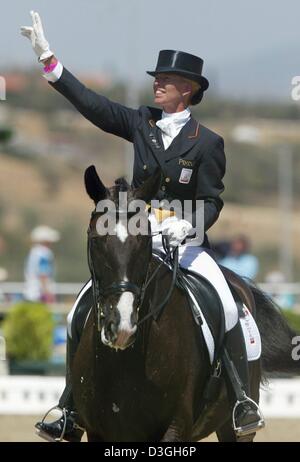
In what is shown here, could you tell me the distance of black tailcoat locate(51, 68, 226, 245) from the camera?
5.73 metres

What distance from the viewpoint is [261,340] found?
692cm

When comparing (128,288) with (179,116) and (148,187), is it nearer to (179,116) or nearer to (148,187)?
(148,187)

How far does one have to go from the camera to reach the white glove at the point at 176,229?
5.47m

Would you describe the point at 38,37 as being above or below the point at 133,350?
above

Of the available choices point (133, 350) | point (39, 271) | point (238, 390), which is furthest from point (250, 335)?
point (39, 271)

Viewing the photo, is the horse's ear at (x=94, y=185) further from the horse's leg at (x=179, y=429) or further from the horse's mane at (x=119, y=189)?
the horse's leg at (x=179, y=429)

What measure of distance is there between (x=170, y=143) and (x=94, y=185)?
81 centimetres

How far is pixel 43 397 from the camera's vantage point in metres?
10.8

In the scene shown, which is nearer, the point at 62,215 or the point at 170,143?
the point at 170,143

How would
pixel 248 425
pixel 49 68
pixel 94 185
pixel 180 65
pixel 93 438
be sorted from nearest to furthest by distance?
pixel 94 185, pixel 93 438, pixel 49 68, pixel 180 65, pixel 248 425

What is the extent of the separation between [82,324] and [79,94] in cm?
114
